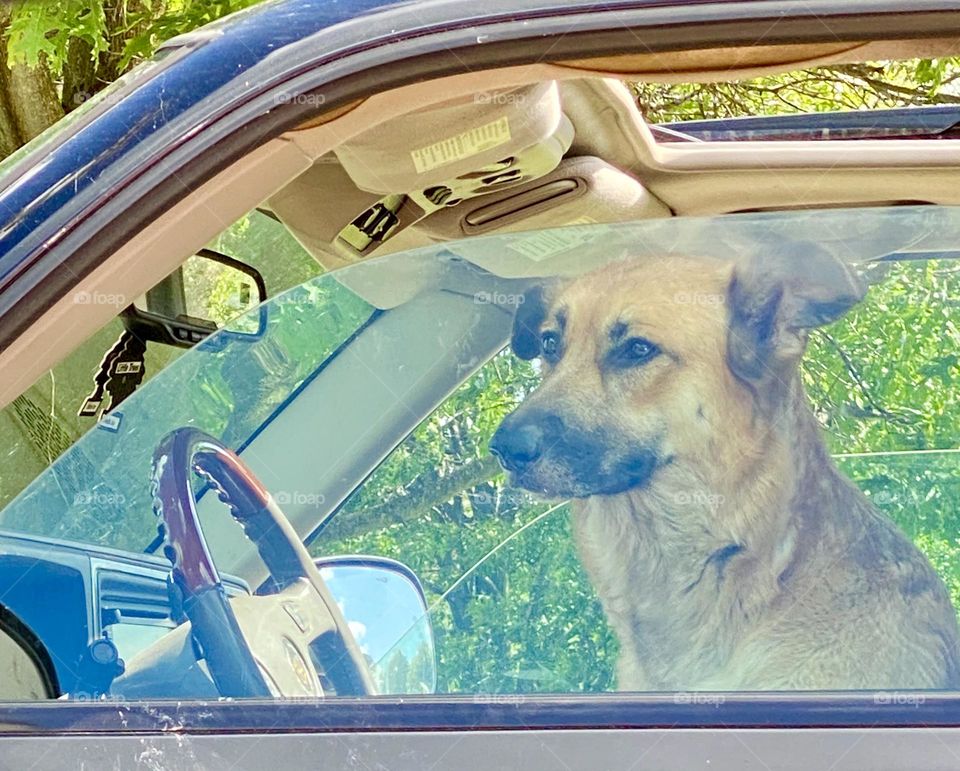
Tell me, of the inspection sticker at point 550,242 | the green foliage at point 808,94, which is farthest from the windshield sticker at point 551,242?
the green foliage at point 808,94

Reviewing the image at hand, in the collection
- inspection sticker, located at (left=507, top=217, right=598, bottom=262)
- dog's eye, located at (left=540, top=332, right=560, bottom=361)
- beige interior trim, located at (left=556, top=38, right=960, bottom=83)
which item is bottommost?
dog's eye, located at (left=540, top=332, right=560, bottom=361)

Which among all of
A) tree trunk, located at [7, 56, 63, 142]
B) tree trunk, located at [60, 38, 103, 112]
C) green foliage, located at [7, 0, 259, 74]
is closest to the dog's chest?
green foliage, located at [7, 0, 259, 74]

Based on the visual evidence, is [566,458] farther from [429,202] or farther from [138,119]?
[429,202]

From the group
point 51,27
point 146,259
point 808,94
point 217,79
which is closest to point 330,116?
point 217,79

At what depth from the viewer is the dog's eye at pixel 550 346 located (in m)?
1.35

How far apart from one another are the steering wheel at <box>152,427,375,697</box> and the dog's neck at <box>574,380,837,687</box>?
0.31 metres

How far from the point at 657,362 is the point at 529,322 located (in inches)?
6.0

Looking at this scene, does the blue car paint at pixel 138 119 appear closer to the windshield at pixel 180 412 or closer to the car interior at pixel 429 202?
the car interior at pixel 429 202

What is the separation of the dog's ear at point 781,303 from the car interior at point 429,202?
218 millimetres

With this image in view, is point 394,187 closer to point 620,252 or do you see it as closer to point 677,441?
point 620,252

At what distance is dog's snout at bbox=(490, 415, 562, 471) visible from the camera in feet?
4.34

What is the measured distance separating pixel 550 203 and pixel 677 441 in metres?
1.02

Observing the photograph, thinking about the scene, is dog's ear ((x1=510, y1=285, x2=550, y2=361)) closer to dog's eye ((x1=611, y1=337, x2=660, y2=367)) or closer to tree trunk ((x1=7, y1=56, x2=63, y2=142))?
dog's eye ((x1=611, y1=337, x2=660, y2=367))

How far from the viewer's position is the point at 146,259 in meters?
1.30
